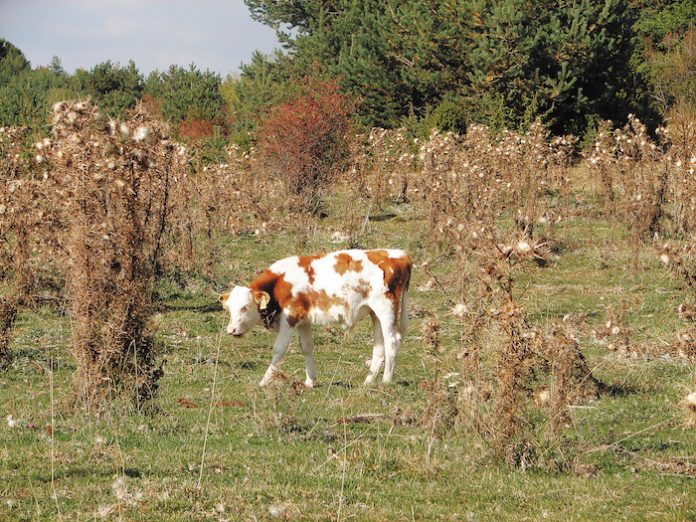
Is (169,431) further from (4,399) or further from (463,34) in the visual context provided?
(463,34)

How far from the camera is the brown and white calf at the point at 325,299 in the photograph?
1263 centimetres

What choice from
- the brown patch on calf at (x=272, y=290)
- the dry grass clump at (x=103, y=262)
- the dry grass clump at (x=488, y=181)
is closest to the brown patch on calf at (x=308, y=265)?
the brown patch on calf at (x=272, y=290)

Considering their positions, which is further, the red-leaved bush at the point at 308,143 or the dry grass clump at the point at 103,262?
the red-leaved bush at the point at 308,143

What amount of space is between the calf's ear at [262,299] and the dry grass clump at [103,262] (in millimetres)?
2237

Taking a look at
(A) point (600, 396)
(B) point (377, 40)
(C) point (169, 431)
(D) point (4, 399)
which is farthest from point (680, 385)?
(B) point (377, 40)

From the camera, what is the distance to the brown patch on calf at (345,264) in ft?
42.1

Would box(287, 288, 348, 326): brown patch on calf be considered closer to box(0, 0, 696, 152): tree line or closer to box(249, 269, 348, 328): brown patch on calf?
box(249, 269, 348, 328): brown patch on calf

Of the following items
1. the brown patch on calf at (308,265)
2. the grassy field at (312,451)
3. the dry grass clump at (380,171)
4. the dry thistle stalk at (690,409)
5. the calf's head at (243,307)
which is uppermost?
the dry grass clump at (380,171)

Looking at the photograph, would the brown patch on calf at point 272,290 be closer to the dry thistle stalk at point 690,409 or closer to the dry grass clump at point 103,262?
the dry grass clump at point 103,262

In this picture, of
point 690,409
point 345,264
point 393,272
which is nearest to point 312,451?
point 690,409

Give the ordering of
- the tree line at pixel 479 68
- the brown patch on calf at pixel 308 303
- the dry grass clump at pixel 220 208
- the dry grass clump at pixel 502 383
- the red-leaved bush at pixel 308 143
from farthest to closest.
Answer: the tree line at pixel 479 68 → the red-leaved bush at pixel 308 143 → the dry grass clump at pixel 220 208 → the brown patch on calf at pixel 308 303 → the dry grass clump at pixel 502 383

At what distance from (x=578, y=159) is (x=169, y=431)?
2840cm

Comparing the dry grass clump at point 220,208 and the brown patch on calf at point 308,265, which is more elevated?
the dry grass clump at point 220,208

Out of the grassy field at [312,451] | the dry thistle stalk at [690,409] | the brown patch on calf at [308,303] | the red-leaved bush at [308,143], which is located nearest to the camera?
the grassy field at [312,451]
